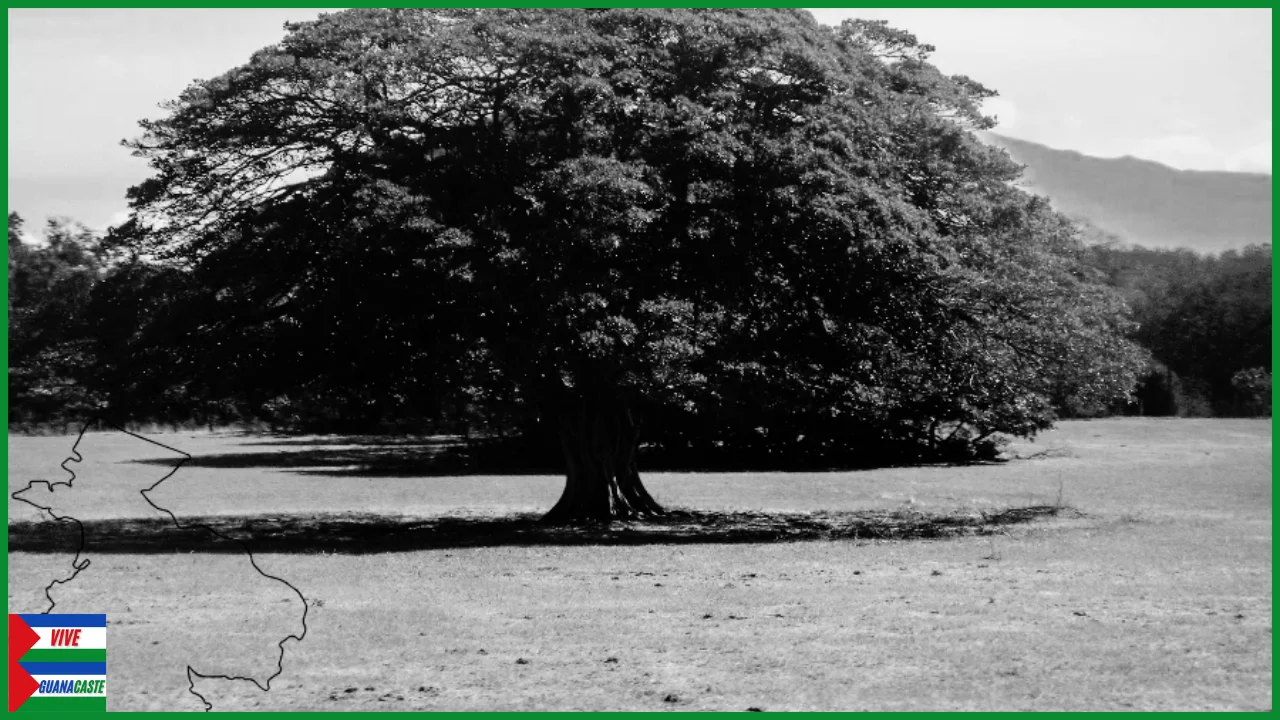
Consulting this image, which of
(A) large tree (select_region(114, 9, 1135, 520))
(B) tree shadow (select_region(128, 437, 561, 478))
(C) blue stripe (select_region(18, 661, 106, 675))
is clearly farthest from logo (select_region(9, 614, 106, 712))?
(B) tree shadow (select_region(128, 437, 561, 478))

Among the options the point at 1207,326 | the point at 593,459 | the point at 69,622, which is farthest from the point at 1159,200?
the point at 69,622

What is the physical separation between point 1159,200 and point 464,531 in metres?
46.6

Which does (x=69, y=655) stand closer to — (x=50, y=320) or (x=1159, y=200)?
(x=50, y=320)

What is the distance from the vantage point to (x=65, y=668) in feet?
25.3

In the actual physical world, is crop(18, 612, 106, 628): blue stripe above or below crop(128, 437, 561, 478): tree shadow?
below

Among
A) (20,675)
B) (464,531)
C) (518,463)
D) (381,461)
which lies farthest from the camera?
(381,461)

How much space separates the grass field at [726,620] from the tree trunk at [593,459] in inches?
119

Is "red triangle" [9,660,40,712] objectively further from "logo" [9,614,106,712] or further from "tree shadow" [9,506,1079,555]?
A: "tree shadow" [9,506,1079,555]

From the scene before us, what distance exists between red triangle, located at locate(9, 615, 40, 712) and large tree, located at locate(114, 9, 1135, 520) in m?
9.53

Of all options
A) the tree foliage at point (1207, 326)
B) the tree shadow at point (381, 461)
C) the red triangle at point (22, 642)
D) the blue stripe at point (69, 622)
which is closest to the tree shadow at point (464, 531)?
the blue stripe at point (69, 622)

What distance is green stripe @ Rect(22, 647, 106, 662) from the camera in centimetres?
772

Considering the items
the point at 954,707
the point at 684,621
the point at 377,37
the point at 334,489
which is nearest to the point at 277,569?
the point at 684,621

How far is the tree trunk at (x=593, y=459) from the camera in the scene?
2177 cm

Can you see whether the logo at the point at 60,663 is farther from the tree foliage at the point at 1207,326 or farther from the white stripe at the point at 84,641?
the tree foliage at the point at 1207,326
